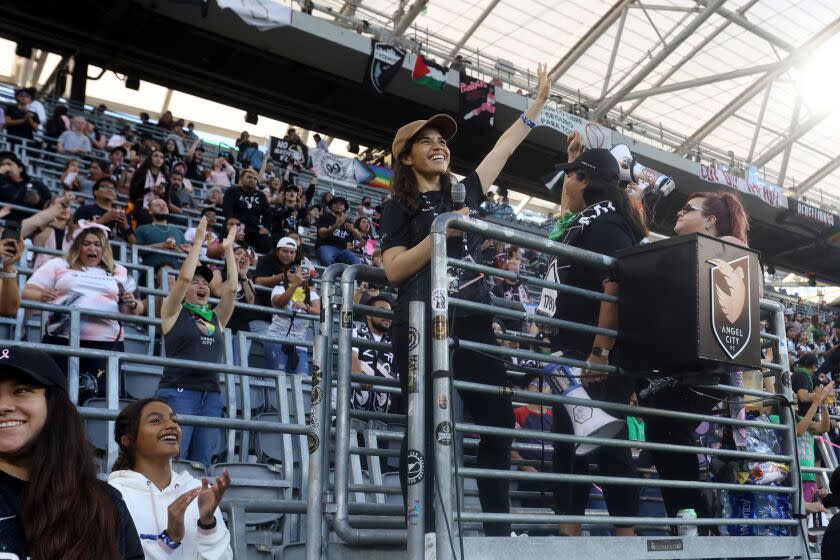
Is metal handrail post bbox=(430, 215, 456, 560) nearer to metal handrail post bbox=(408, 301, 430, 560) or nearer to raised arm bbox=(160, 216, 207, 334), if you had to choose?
metal handrail post bbox=(408, 301, 430, 560)

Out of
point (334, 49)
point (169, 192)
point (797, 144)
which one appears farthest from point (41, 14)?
point (797, 144)

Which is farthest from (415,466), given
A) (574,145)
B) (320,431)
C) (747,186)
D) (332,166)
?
(747,186)

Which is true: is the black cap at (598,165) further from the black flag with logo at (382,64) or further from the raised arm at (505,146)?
the black flag with logo at (382,64)

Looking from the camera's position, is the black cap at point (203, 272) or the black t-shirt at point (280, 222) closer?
the black cap at point (203, 272)

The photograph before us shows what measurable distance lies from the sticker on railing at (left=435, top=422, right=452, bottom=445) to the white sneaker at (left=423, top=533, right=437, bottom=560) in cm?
28

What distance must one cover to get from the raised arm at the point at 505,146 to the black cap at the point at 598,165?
0.90 feet

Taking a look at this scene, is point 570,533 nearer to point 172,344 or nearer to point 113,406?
point 113,406

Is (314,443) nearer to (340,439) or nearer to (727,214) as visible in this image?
(340,439)

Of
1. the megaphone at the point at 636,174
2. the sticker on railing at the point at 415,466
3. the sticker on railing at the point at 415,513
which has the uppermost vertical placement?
the megaphone at the point at 636,174


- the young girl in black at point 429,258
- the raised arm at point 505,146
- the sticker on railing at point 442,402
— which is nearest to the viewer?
the sticker on railing at point 442,402

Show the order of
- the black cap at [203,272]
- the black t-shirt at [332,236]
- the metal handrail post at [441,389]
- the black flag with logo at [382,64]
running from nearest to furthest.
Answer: the metal handrail post at [441,389] → the black cap at [203,272] → the black t-shirt at [332,236] → the black flag with logo at [382,64]

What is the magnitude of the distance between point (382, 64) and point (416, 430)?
15.6 meters

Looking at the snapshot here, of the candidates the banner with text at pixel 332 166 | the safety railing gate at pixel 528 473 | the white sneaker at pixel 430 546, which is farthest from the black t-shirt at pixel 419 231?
the banner with text at pixel 332 166

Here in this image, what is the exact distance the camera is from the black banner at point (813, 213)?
25016 millimetres
